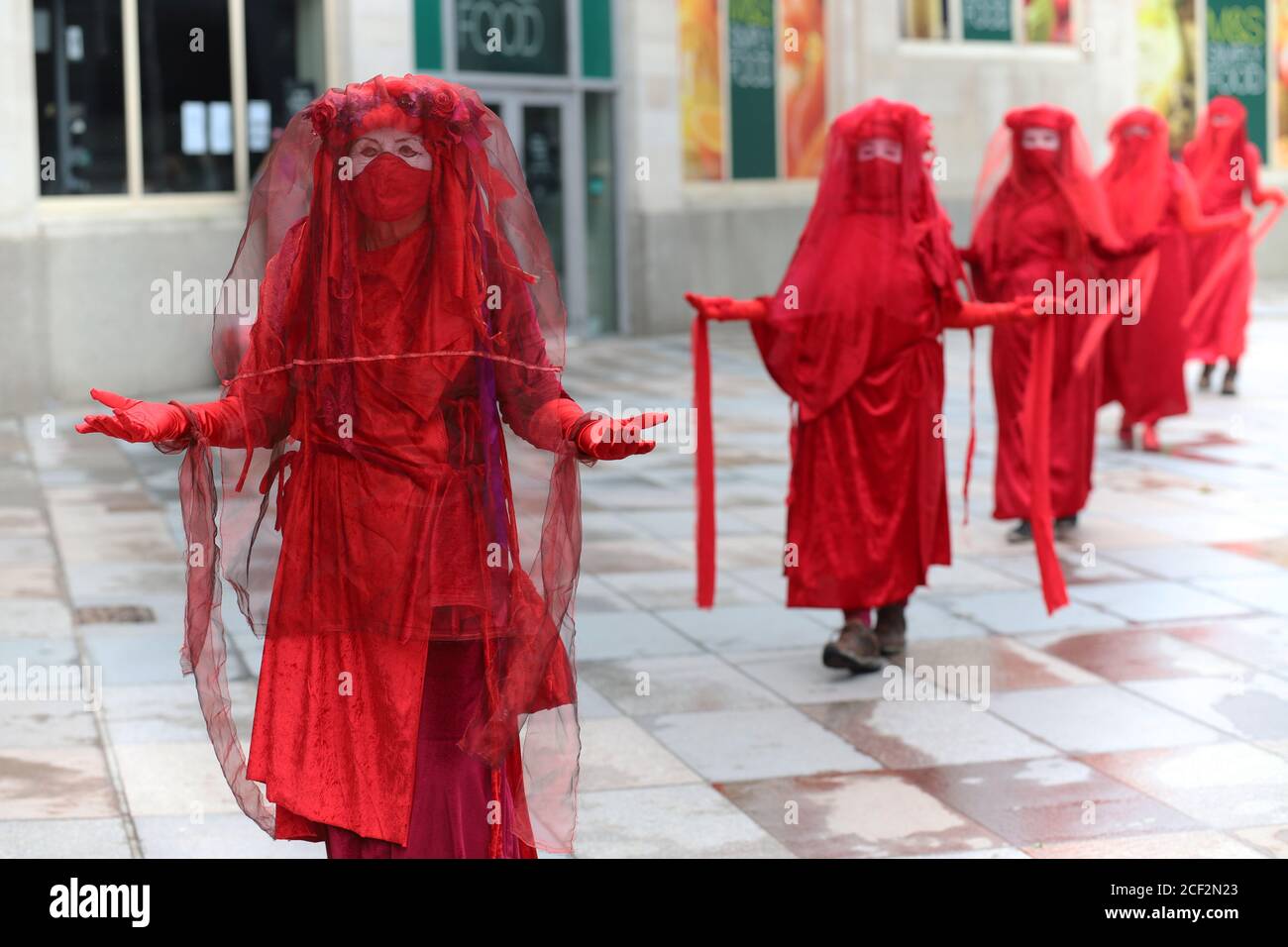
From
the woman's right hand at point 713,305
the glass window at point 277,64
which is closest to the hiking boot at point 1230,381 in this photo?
the glass window at point 277,64

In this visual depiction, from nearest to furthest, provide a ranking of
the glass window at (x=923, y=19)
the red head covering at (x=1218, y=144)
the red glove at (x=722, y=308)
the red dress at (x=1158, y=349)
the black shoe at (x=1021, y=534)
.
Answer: the red glove at (x=722, y=308) → the black shoe at (x=1021, y=534) → the red dress at (x=1158, y=349) → the red head covering at (x=1218, y=144) → the glass window at (x=923, y=19)

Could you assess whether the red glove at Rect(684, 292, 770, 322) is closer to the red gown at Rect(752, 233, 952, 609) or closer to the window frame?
the red gown at Rect(752, 233, 952, 609)

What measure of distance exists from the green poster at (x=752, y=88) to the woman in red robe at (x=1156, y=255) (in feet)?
28.2

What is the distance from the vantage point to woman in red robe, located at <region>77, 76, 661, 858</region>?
3.84m

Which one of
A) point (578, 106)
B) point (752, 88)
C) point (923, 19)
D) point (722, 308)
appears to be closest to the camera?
point (722, 308)

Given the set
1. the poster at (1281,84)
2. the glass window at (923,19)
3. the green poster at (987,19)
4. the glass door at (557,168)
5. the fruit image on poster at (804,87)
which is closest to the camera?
the glass door at (557,168)

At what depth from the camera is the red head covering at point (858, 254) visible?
6.91 metres

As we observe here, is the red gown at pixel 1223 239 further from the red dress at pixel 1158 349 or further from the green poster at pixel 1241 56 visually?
the green poster at pixel 1241 56

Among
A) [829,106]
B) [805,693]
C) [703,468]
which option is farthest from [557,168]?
[805,693]

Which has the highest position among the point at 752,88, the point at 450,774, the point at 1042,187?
the point at 752,88

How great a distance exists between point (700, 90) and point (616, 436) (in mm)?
16647

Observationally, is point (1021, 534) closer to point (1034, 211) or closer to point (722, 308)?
point (1034, 211)

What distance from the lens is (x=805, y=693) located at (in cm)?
682
